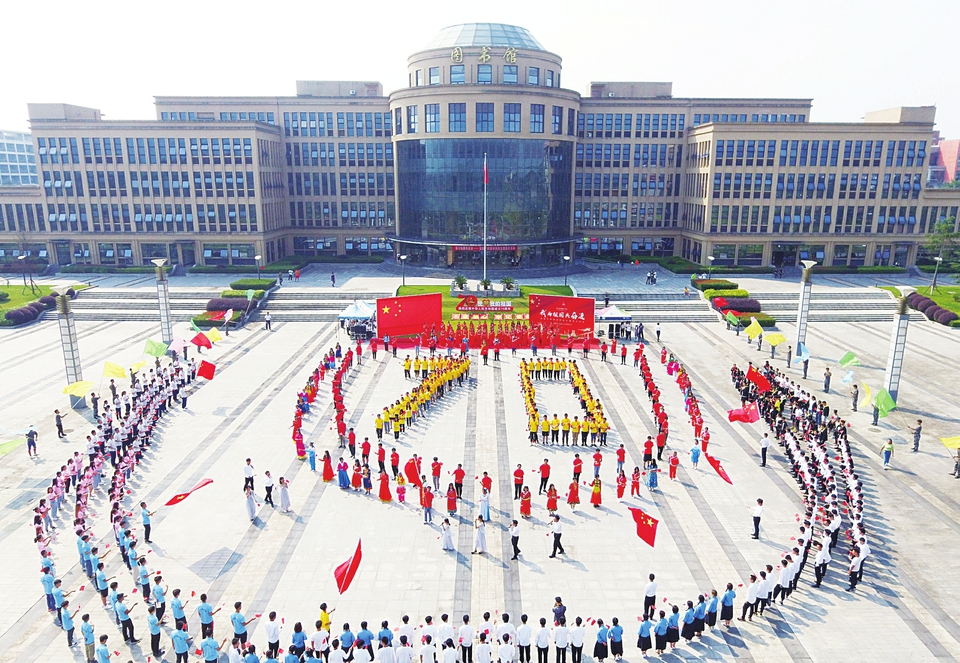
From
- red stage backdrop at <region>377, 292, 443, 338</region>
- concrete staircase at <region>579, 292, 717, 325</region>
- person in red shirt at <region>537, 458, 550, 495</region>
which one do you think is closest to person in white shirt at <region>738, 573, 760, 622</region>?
person in red shirt at <region>537, 458, 550, 495</region>

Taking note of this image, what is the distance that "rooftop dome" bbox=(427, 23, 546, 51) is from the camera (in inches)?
2381

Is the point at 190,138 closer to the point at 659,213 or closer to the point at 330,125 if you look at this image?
the point at 330,125

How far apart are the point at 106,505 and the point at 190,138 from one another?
1904 inches

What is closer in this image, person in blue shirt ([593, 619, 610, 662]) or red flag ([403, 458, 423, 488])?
person in blue shirt ([593, 619, 610, 662])

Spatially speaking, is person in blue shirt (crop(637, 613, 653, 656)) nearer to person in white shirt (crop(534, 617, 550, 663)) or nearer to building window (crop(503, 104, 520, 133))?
person in white shirt (crop(534, 617, 550, 663))

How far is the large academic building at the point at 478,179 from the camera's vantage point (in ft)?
193

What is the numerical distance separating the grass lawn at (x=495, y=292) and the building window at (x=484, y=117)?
15.7 m

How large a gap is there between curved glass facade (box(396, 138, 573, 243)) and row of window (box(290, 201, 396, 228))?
237 inches

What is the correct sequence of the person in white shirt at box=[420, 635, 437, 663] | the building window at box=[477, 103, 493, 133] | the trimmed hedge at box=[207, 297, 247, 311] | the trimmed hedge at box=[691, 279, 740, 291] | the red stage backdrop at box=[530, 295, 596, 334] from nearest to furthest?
the person in white shirt at box=[420, 635, 437, 663] < the red stage backdrop at box=[530, 295, 596, 334] < the trimmed hedge at box=[207, 297, 247, 311] < the trimmed hedge at box=[691, 279, 740, 291] < the building window at box=[477, 103, 493, 133]

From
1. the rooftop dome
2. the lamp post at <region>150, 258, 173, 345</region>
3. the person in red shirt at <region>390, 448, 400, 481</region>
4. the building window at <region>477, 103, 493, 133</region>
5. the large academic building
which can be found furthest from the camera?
the rooftop dome

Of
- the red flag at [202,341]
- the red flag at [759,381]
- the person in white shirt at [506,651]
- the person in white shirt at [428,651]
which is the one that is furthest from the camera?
the red flag at [202,341]

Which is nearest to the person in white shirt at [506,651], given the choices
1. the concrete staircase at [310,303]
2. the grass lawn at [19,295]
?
the concrete staircase at [310,303]

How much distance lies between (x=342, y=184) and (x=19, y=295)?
3041 cm

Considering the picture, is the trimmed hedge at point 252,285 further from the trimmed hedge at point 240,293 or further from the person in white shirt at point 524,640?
the person in white shirt at point 524,640
